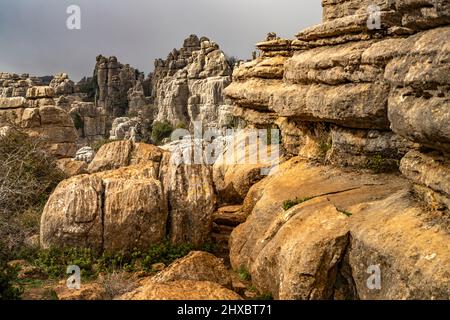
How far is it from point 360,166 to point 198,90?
54549 millimetres

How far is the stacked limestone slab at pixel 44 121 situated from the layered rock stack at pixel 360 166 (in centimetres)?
1685

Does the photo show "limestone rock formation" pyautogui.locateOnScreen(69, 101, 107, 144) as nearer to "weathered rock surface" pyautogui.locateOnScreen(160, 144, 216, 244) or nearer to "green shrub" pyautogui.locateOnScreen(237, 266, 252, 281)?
"weathered rock surface" pyautogui.locateOnScreen(160, 144, 216, 244)

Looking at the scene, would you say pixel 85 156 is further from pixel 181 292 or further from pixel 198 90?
pixel 198 90

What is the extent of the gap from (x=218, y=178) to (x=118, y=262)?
705 centimetres

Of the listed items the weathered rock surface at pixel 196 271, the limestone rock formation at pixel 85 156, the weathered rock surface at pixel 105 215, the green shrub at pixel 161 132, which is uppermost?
the green shrub at pixel 161 132

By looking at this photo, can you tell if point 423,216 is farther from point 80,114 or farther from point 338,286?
point 80,114

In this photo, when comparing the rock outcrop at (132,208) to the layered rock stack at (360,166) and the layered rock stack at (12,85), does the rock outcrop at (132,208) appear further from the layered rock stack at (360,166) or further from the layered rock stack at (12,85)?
the layered rock stack at (12,85)

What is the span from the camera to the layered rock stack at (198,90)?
62375 millimetres

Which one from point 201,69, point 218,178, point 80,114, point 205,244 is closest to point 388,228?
point 205,244

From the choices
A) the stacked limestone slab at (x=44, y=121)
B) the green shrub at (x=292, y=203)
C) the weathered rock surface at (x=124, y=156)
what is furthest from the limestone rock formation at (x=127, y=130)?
the green shrub at (x=292, y=203)

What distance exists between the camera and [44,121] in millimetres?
29375

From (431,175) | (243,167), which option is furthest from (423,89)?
(243,167)

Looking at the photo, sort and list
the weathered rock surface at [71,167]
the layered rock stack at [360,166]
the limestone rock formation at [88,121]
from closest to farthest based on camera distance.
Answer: the layered rock stack at [360,166] → the weathered rock surface at [71,167] → the limestone rock formation at [88,121]
